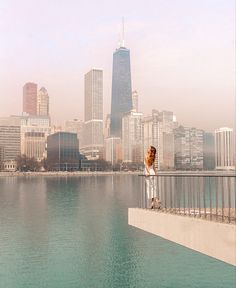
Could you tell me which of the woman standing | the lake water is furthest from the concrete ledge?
the lake water

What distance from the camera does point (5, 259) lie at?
2616cm

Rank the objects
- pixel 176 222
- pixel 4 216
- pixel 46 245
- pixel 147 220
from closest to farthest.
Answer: pixel 176 222
pixel 147 220
pixel 46 245
pixel 4 216

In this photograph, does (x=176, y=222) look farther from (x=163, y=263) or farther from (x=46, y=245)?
(x=46, y=245)

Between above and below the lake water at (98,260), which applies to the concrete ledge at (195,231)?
above

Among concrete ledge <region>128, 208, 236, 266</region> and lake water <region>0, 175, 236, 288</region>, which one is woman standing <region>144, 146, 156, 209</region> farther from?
lake water <region>0, 175, 236, 288</region>

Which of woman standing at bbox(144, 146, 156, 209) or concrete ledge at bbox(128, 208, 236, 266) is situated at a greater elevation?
woman standing at bbox(144, 146, 156, 209)

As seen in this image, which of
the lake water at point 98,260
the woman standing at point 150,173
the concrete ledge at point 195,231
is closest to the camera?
the concrete ledge at point 195,231

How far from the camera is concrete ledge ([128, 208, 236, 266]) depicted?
7762 mm

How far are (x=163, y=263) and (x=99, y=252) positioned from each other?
5506 millimetres

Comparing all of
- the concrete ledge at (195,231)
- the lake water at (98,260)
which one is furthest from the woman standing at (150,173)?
the lake water at (98,260)

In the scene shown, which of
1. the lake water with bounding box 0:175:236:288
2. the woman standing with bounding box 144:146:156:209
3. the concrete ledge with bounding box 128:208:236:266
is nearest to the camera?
the concrete ledge with bounding box 128:208:236:266

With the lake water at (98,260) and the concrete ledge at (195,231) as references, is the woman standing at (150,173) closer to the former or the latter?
the concrete ledge at (195,231)

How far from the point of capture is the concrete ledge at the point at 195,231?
7.76 m

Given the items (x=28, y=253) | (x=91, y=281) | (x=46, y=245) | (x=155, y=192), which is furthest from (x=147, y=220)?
(x=46, y=245)
